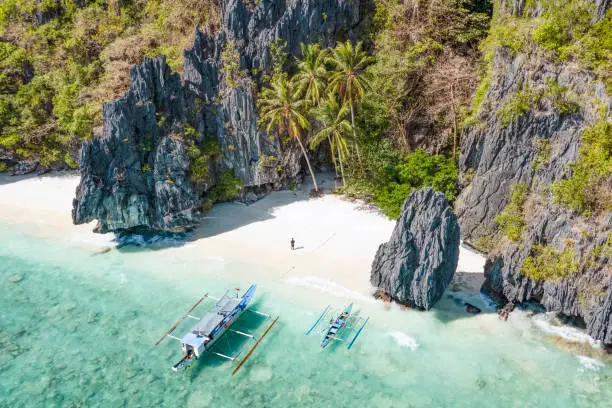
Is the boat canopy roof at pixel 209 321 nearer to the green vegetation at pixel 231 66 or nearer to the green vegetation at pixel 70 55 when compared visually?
the green vegetation at pixel 231 66

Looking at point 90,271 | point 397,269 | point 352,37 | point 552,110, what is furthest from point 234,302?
point 352,37

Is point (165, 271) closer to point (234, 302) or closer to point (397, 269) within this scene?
point (234, 302)

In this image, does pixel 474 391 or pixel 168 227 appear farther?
pixel 168 227

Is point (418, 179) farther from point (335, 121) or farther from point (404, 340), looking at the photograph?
point (404, 340)

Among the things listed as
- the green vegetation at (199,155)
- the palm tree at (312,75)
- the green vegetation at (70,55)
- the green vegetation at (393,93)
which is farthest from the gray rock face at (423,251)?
the green vegetation at (70,55)

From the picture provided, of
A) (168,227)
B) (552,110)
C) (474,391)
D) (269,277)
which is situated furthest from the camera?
(168,227)

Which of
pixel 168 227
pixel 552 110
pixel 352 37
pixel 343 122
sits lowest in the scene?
pixel 168 227

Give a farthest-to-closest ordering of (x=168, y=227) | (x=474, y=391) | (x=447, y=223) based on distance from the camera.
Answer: (x=168, y=227)
(x=447, y=223)
(x=474, y=391)
